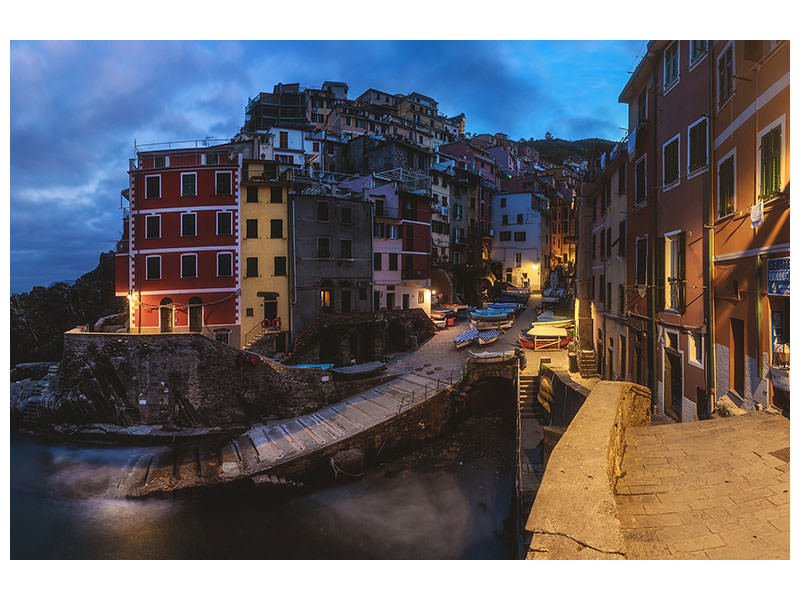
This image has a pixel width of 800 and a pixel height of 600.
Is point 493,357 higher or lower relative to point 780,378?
lower

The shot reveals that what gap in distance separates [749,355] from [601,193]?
13.7 metres

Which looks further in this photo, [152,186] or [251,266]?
[251,266]

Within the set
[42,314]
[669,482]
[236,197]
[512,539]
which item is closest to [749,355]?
[669,482]

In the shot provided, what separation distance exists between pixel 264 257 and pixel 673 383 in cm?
1941

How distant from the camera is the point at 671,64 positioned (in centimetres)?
1081

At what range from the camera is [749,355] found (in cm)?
726

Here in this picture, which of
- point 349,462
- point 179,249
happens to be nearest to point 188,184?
point 179,249

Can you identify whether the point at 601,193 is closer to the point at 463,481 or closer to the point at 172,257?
the point at 463,481

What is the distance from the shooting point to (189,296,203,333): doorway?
2161 cm

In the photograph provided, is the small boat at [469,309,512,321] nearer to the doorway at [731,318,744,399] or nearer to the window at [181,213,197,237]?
the window at [181,213,197,237]

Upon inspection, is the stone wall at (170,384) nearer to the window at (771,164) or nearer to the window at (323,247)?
the window at (323,247)

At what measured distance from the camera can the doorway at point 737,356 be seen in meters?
7.69

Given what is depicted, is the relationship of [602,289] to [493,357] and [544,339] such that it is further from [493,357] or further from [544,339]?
[493,357]

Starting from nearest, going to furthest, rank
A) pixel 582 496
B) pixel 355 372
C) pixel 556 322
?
1. pixel 582 496
2. pixel 355 372
3. pixel 556 322
